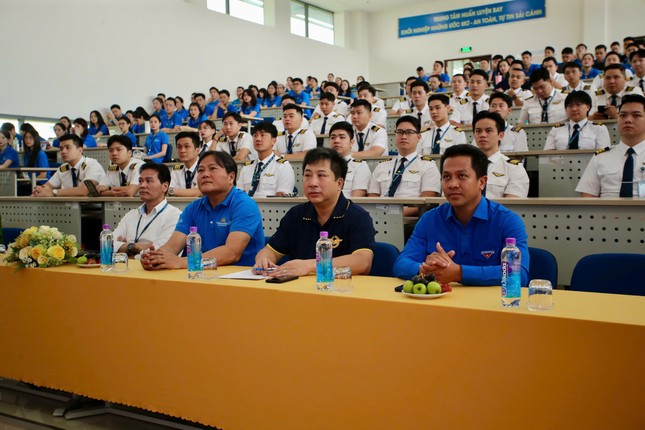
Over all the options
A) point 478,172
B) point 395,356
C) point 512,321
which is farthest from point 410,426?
point 478,172

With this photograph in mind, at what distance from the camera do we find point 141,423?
2.23 metres

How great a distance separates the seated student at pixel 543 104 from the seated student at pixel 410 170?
2466mm

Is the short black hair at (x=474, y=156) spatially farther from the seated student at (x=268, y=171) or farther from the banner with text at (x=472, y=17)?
the banner with text at (x=472, y=17)

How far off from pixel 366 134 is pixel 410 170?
5.73 feet

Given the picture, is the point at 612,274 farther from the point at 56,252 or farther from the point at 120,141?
the point at 120,141

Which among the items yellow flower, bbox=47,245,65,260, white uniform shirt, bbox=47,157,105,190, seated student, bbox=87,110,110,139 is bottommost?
yellow flower, bbox=47,245,65,260

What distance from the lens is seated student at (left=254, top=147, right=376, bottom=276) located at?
7.55 ft

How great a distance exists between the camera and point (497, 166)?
161 inches

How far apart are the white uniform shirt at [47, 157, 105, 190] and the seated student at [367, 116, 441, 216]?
3.11 meters

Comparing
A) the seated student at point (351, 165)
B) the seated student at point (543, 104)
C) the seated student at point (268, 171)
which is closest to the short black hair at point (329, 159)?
the seated student at point (351, 165)

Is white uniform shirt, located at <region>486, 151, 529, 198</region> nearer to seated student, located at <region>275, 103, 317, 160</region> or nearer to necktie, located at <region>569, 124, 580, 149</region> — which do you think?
necktie, located at <region>569, 124, 580, 149</region>

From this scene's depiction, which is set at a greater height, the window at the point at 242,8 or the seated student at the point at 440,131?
the window at the point at 242,8

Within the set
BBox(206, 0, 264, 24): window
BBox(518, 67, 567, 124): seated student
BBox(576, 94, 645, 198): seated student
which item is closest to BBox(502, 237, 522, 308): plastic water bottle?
BBox(576, 94, 645, 198): seated student

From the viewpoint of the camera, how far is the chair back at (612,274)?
1994mm
